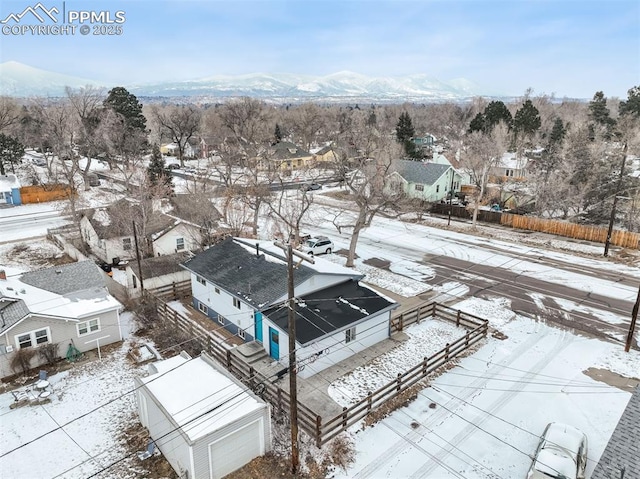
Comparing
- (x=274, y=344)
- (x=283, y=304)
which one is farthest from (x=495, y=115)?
(x=274, y=344)

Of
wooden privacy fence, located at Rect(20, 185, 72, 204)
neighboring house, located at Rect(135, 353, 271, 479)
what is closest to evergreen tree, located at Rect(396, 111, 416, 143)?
wooden privacy fence, located at Rect(20, 185, 72, 204)

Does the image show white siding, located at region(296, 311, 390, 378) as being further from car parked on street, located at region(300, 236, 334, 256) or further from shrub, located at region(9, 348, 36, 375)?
car parked on street, located at region(300, 236, 334, 256)

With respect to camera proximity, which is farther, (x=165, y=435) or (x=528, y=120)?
(x=528, y=120)

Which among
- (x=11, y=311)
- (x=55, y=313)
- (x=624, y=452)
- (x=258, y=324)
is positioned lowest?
(x=258, y=324)

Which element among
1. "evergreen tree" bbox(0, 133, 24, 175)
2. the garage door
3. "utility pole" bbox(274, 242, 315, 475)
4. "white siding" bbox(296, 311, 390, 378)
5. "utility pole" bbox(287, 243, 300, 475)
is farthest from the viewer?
"evergreen tree" bbox(0, 133, 24, 175)

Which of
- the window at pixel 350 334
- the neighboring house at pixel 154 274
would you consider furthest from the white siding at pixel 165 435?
the neighboring house at pixel 154 274

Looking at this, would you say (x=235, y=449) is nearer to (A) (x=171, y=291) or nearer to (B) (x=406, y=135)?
(A) (x=171, y=291)

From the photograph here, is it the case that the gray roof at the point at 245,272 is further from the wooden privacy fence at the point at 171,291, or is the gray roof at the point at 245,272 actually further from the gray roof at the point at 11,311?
the gray roof at the point at 11,311
